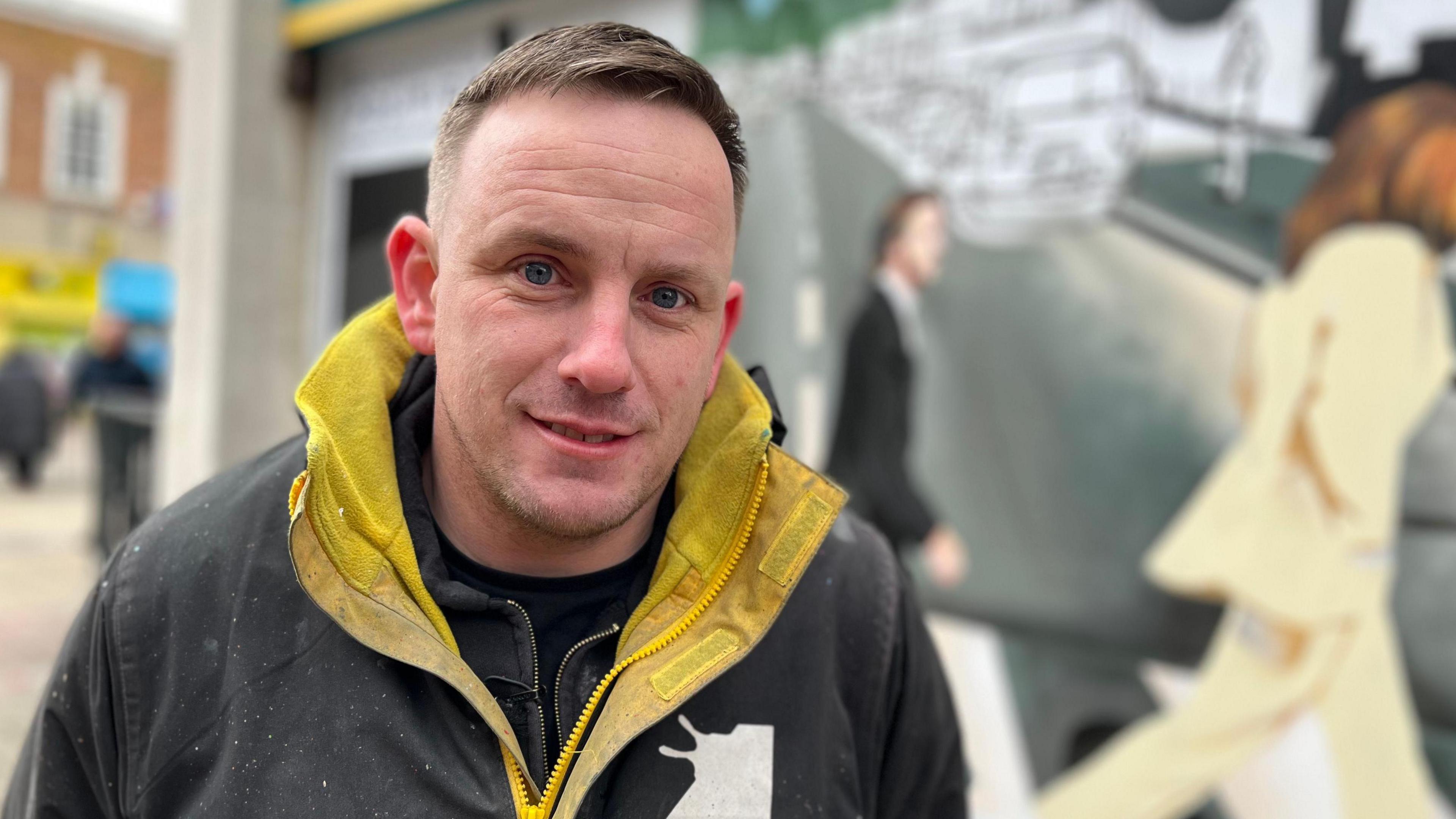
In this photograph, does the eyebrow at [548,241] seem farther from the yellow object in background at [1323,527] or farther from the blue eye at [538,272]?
the yellow object in background at [1323,527]

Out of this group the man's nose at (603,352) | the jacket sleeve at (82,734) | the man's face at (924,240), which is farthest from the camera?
the man's face at (924,240)

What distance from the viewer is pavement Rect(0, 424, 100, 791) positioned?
5.04 metres

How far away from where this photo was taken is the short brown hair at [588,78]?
1.40 meters

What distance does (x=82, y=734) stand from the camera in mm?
1500

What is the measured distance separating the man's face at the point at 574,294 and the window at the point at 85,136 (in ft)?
97.4

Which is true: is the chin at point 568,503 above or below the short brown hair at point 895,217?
below

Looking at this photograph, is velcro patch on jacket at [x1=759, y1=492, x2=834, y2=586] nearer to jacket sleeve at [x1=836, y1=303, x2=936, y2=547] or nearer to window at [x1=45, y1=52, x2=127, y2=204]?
jacket sleeve at [x1=836, y1=303, x2=936, y2=547]

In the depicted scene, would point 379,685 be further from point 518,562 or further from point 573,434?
point 573,434

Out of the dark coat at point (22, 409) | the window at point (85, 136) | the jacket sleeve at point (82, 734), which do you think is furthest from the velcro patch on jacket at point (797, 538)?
the window at point (85, 136)

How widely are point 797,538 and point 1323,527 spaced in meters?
2.17

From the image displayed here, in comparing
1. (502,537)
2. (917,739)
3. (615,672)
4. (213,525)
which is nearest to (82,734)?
(213,525)

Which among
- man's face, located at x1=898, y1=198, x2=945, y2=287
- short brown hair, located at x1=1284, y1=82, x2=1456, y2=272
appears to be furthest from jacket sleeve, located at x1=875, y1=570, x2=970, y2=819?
man's face, located at x1=898, y1=198, x2=945, y2=287

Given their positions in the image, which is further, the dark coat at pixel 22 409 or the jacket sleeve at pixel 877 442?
the dark coat at pixel 22 409

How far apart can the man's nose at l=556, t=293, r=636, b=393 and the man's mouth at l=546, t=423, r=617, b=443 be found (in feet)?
0.22
